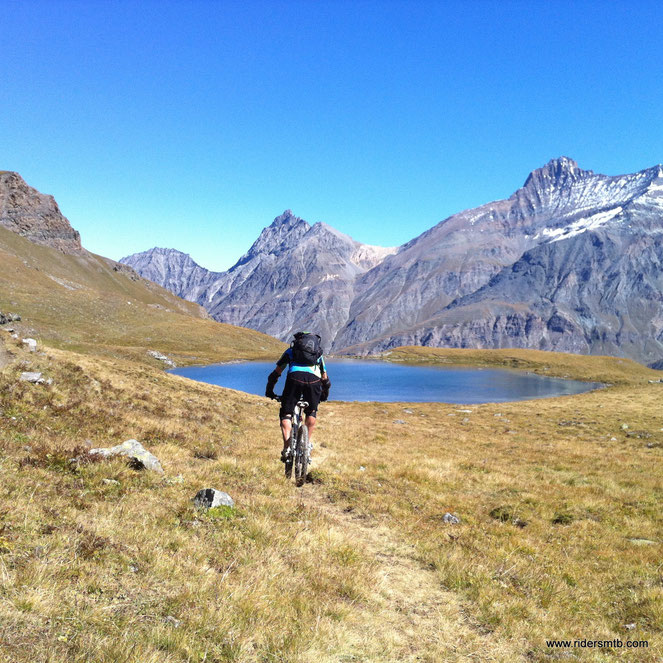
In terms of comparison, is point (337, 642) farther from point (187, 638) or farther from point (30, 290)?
point (30, 290)

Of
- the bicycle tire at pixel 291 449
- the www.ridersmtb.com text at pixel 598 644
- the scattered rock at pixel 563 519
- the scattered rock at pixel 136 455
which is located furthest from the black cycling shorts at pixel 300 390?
the scattered rock at pixel 563 519

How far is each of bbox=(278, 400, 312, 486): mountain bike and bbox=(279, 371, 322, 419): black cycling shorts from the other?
143mm

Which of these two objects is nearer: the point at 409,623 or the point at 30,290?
the point at 409,623

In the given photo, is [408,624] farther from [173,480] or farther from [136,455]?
[136,455]

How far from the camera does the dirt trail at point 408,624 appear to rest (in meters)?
4.75

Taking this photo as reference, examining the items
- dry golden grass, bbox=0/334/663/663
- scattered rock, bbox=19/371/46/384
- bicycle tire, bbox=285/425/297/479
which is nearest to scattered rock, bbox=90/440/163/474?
dry golden grass, bbox=0/334/663/663

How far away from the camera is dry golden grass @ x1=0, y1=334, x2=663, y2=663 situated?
4.30 metres

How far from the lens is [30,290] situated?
139 metres

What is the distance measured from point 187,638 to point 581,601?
6.29m

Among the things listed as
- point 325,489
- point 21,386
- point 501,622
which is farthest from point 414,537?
point 21,386

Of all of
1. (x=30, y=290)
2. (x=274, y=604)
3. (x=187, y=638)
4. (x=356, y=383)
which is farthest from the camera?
(x=30, y=290)

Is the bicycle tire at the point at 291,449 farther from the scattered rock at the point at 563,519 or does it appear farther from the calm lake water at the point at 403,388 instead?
the calm lake water at the point at 403,388

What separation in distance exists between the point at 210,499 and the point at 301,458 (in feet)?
12.2

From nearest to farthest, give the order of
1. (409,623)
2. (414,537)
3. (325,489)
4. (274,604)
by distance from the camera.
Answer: (274,604) → (409,623) → (414,537) → (325,489)
